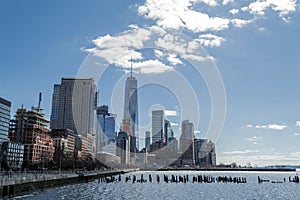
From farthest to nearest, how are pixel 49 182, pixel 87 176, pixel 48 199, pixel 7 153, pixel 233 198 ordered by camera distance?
pixel 7 153, pixel 87 176, pixel 49 182, pixel 233 198, pixel 48 199

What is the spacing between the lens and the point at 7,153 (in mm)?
185500

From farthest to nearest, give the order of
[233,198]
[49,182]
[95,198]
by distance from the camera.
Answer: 1. [49,182]
2. [233,198]
3. [95,198]

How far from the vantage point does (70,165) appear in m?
196

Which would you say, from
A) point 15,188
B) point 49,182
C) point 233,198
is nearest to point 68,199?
point 15,188

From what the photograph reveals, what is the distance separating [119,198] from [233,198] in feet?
74.8

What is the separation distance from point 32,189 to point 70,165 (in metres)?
131

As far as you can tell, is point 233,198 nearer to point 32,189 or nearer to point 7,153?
point 32,189

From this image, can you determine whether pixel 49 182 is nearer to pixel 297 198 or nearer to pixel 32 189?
pixel 32 189

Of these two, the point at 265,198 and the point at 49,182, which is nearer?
the point at 265,198

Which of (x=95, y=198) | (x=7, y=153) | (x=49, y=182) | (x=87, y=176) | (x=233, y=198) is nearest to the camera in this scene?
(x=95, y=198)

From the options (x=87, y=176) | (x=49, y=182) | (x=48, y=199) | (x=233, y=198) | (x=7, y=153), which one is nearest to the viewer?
(x=48, y=199)

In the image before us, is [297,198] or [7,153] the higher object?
[7,153]

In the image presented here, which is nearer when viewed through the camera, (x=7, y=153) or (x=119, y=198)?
→ (x=119, y=198)

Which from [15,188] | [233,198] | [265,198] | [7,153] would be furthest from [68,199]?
[7,153]
